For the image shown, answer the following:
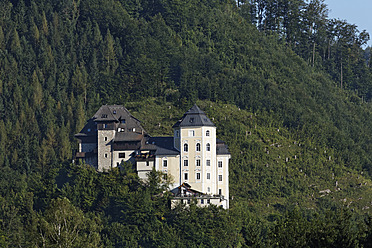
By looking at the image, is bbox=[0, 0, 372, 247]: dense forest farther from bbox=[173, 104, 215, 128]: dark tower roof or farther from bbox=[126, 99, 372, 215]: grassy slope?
bbox=[173, 104, 215, 128]: dark tower roof

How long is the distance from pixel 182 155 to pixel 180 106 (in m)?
34.8

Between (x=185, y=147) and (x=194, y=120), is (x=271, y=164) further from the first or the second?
(x=185, y=147)

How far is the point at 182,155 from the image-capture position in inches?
4345

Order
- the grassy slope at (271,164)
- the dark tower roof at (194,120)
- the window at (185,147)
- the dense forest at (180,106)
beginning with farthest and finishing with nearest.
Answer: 1. the grassy slope at (271,164)
2. the dark tower roof at (194,120)
3. the window at (185,147)
4. the dense forest at (180,106)

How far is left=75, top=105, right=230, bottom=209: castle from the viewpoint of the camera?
10962 centimetres

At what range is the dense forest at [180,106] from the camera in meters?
108

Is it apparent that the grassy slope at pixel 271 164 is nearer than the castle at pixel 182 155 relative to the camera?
No

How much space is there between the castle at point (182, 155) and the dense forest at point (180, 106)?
82.3 inches

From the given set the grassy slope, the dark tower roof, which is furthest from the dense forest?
the dark tower roof

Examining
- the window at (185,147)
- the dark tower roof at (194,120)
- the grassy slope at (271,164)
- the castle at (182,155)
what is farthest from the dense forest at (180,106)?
the dark tower roof at (194,120)

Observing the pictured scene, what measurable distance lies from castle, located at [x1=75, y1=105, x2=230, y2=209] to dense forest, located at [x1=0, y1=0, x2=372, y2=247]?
209 cm

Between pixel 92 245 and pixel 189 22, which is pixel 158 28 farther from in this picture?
pixel 92 245

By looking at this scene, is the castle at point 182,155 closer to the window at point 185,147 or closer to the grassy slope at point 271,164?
the window at point 185,147

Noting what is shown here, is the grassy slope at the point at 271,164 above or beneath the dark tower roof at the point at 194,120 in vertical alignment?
beneath
